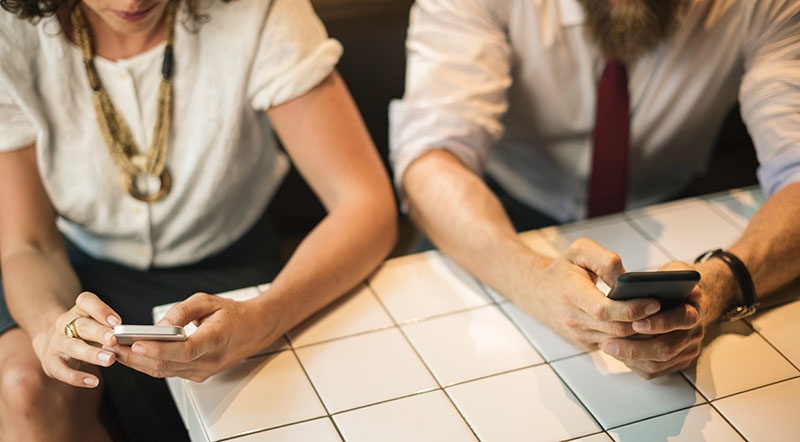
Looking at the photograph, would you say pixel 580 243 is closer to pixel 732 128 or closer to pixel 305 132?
pixel 305 132

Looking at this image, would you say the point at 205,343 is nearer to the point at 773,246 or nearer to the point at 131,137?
the point at 131,137

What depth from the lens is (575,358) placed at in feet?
3.92

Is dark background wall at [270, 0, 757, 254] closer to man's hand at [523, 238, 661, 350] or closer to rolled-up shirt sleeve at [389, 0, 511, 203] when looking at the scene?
rolled-up shirt sleeve at [389, 0, 511, 203]

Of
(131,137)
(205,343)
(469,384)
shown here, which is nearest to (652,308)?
(469,384)

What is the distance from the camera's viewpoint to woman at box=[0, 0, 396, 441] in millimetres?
1341

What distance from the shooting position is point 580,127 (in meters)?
1.83

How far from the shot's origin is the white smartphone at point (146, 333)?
1057 mm

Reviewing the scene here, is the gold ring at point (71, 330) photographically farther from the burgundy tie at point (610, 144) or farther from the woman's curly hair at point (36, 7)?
Result: the burgundy tie at point (610, 144)

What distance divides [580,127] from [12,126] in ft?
3.48

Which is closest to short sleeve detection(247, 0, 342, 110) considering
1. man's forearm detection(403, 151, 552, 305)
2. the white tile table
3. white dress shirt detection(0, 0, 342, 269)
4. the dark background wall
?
white dress shirt detection(0, 0, 342, 269)

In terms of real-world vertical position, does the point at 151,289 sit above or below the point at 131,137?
below

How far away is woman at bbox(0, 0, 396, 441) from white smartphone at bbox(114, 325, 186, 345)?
196 millimetres

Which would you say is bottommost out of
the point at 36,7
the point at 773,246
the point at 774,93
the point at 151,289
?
the point at 151,289

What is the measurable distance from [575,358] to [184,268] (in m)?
0.80
